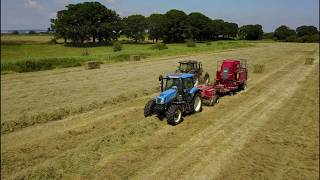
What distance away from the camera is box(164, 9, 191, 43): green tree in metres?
101

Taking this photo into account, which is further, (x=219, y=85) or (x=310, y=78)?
A: (x=310, y=78)

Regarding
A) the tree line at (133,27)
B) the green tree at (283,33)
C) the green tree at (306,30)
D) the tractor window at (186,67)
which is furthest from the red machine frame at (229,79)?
the green tree at (306,30)

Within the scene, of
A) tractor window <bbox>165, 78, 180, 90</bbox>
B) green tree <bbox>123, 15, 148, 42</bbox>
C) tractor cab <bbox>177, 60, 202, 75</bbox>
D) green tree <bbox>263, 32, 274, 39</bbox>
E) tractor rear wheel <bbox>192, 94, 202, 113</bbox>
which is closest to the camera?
tractor window <bbox>165, 78, 180, 90</bbox>

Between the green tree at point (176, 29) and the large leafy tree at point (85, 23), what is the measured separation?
17755mm

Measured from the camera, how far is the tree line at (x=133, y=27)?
73.8m

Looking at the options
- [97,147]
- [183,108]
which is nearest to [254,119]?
[183,108]

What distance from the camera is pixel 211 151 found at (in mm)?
12359

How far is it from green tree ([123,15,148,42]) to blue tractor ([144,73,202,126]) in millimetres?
78239

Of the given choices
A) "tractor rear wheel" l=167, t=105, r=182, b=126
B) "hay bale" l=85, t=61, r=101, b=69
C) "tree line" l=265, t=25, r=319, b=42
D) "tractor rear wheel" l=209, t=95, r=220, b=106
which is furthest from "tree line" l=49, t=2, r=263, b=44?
"tractor rear wheel" l=167, t=105, r=182, b=126

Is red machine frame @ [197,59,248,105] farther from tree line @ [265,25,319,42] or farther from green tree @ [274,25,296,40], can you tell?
green tree @ [274,25,296,40]

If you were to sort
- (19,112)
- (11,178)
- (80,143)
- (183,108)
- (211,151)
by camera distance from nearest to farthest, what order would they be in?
1. (11,178)
2. (211,151)
3. (80,143)
4. (183,108)
5. (19,112)

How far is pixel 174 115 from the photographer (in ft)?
49.2

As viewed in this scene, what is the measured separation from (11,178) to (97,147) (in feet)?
9.79

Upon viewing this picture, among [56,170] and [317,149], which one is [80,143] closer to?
[56,170]
